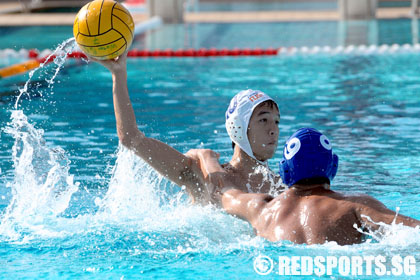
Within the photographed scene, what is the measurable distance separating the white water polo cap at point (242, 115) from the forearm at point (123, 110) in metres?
0.59

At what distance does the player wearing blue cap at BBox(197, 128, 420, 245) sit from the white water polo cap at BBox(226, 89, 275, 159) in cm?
74

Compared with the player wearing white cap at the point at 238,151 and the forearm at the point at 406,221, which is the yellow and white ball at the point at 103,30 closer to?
the player wearing white cap at the point at 238,151

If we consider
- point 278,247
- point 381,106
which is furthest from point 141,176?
point 381,106

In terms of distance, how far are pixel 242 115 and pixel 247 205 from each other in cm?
66

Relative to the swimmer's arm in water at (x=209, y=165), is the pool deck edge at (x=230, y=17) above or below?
above

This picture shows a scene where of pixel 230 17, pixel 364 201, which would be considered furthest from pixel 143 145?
pixel 230 17

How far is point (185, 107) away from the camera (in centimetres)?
794

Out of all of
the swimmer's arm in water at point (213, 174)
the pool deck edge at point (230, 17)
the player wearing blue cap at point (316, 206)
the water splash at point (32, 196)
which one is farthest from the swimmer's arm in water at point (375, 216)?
the pool deck edge at point (230, 17)

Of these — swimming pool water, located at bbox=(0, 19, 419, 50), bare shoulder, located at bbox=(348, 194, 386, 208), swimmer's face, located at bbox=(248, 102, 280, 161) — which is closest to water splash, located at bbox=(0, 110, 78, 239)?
swimmer's face, located at bbox=(248, 102, 280, 161)

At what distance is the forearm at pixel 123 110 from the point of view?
11.6ft

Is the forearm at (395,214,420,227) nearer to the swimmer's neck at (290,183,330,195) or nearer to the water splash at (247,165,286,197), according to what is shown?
the swimmer's neck at (290,183,330,195)

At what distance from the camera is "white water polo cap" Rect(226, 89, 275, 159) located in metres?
3.82

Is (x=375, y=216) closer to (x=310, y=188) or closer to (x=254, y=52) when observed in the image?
(x=310, y=188)

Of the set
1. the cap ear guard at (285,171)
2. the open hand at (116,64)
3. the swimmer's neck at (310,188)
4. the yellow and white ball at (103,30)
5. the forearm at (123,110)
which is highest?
the yellow and white ball at (103,30)
